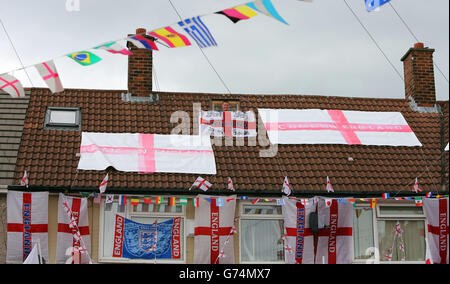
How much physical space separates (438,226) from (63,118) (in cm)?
877

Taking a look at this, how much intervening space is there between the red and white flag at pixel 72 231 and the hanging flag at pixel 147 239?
61 centimetres

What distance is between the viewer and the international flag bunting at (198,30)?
9461 mm

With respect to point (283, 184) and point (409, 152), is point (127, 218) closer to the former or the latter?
point (283, 184)

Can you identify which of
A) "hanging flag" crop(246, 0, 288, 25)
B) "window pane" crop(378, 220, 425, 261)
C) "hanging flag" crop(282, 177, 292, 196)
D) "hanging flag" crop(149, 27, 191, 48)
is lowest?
"window pane" crop(378, 220, 425, 261)

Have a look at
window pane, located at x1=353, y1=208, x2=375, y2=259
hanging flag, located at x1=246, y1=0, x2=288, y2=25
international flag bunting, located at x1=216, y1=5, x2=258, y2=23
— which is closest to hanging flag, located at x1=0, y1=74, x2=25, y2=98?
international flag bunting, located at x1=216, y1=5, x2=258, y2=23

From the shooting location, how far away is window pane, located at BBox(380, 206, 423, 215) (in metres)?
13.3

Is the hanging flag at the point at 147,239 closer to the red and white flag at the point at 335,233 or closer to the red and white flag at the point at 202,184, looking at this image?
the red and white flag at the point at 202,184

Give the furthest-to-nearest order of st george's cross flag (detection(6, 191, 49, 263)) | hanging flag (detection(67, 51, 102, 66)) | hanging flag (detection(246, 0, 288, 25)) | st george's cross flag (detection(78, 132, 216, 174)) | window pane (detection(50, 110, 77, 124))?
window pane (detection(50, 110, 77, 124))
st george's cross flag (detection(78, 132, 216, 174))
st george's cross flag (detection(6, 191, 49, 263))
hanging flag (detection(67, 51, 102, 66))
hanging flag (detection(246, 0, 288, 25))

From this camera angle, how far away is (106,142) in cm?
1370

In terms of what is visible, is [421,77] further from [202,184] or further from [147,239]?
[147,239]

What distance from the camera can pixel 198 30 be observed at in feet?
31.5

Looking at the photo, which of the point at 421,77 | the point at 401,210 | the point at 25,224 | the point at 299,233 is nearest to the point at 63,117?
the point at 25,224

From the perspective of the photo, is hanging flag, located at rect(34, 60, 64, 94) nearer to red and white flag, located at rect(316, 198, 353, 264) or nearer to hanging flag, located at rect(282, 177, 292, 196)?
hanging flag, located at rect(282, 177, 292, 196)

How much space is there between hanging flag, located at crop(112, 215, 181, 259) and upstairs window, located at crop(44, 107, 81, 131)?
291 cm
